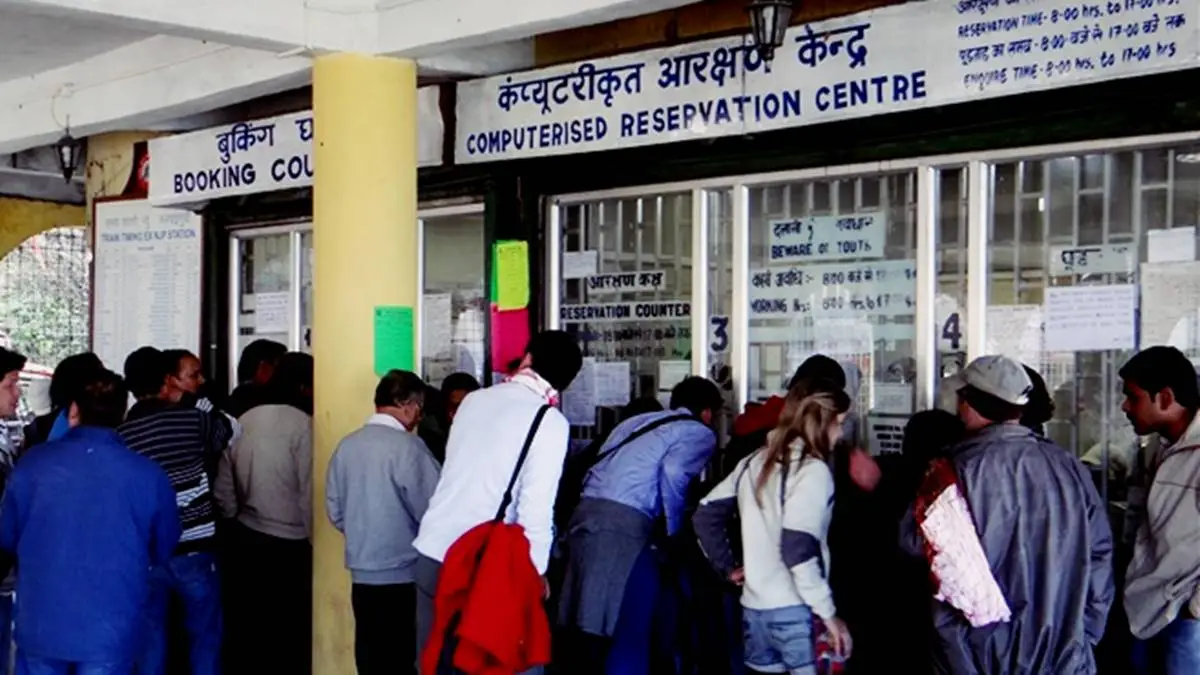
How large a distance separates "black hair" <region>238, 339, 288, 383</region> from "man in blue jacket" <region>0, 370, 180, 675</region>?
247 cm

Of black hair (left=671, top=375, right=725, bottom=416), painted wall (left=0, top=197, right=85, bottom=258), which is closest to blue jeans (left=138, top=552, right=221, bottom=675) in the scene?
black hair (left=671, top=375, right=725, bottom=416)

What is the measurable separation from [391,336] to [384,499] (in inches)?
45.9

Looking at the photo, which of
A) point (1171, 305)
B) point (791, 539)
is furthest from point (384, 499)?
point (1171, 305)

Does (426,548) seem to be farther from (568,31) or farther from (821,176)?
(568,31)

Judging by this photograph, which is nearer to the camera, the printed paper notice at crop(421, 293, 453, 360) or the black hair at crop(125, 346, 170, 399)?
the black hair at crop(125, 346, 170, 399)

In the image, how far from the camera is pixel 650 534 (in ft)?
17.6

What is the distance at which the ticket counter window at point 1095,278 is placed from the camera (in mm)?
5305

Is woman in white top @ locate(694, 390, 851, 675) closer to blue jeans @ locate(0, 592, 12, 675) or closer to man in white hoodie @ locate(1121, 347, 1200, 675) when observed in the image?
man in white hoodie @ locate(1121, 347, 1200, 675)

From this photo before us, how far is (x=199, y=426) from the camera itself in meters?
5.63

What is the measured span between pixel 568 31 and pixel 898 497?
3247 mm

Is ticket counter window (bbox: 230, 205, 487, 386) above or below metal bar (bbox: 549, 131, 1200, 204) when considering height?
below

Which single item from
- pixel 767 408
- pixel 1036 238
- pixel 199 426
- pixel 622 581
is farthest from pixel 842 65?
pixel 199 426

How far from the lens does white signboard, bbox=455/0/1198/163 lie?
193 inches

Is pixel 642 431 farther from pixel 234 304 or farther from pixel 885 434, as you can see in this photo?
pixel 234 304
